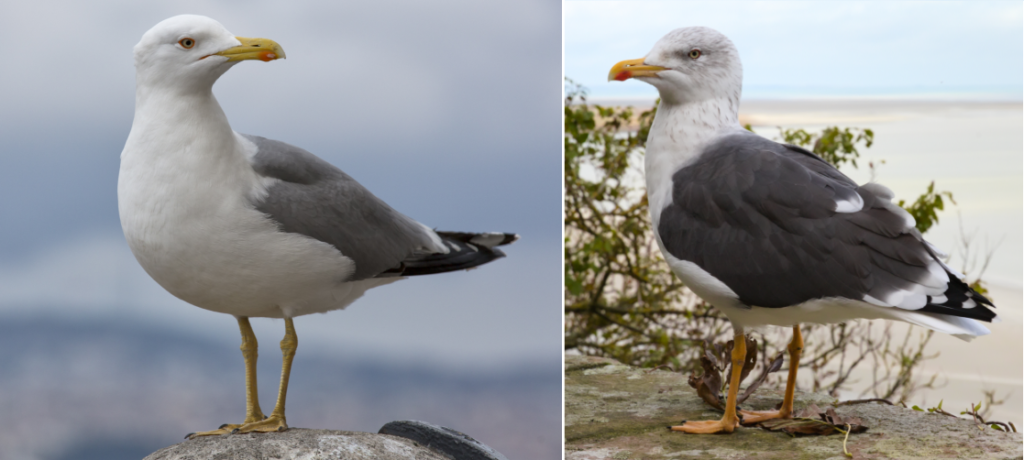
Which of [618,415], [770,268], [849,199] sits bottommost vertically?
[618,415]

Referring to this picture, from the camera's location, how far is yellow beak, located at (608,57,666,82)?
2.87m

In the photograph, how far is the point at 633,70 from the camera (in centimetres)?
287

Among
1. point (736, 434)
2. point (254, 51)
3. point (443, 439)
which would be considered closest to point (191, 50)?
→ point (254, 51)

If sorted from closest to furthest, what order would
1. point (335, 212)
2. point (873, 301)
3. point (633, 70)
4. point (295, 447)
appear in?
point (873, 301) → point (295, 447) → point (335, 212) → point (633, 70)

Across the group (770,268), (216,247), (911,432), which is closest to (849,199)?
(770,268)

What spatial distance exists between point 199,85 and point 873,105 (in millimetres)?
2965

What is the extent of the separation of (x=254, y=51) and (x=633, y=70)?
120 cm

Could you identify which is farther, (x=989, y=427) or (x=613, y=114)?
(x=613, y=114)

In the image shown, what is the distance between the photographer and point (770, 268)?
2.59m

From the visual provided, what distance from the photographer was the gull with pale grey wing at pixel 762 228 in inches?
97.7

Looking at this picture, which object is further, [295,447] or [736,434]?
[736,434]

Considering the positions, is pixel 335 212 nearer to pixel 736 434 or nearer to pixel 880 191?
pixel 736 434

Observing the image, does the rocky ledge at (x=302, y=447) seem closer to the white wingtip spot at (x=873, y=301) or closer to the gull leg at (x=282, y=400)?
the gull leg at (x=282, y=400)

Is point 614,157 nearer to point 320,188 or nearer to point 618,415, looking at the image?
point 618,415
